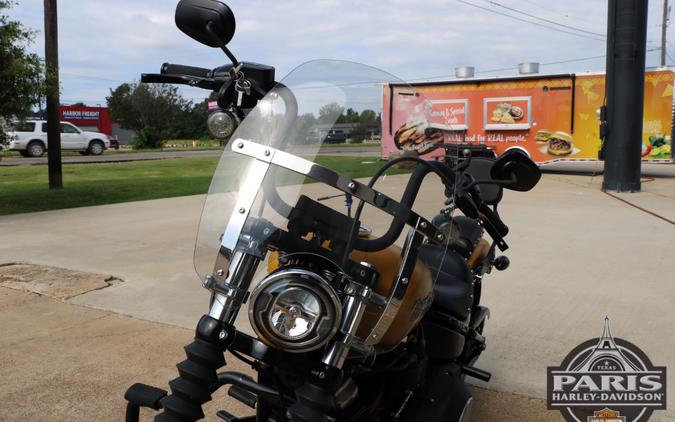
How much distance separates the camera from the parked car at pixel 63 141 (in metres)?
30.2

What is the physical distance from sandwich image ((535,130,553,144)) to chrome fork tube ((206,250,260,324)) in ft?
60.4

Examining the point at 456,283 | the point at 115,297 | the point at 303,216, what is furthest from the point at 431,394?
the point at 115,297

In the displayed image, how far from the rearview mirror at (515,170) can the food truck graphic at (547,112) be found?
1443 cm

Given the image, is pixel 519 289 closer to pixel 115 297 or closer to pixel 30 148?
pixel 115 297

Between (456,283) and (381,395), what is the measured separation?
80 cm

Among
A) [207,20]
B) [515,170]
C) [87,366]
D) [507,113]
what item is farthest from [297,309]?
[507,113]

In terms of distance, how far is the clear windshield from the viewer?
2.05 meters

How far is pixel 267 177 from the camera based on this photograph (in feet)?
7.00

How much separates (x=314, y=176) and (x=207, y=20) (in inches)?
26.2

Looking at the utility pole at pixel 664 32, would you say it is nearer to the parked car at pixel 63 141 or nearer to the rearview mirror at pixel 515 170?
the parked car at pixel 63 141

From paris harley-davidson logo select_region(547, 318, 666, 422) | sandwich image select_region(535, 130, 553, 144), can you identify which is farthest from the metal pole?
paris harley-davidson logo select_region(547, 318, 666, 422)

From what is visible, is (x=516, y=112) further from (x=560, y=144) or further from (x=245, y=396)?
(x=245, y=396)

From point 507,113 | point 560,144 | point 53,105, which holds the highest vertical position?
point 507,113

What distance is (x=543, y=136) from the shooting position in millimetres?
19125
